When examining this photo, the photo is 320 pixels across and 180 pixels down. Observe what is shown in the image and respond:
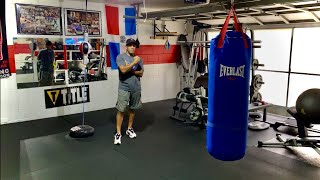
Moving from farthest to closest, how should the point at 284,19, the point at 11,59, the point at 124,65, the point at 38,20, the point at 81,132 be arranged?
the point at 284,19
the point at 38,20
the point at 11,59
the point at 81,132
the point at 124,65

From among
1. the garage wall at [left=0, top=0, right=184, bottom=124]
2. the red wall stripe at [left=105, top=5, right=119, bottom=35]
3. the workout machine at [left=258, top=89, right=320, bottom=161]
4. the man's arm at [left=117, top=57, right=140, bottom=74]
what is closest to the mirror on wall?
the garage wall at [left=0, top=0, right=184, bottom=124]

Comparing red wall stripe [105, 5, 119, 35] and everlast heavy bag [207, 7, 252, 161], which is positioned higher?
red wall stripe [105, 5, 119, 35]

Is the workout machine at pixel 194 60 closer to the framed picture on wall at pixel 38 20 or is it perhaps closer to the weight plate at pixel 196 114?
the weight plate at pixel 196 114

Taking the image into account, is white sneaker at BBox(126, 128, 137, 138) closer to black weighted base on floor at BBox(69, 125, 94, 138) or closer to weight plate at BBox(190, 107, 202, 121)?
black weighted base on floor at BBox(69, 125, 94, 138)

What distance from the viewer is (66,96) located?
18.3ft

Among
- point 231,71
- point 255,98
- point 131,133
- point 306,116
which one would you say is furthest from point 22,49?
point 306,116

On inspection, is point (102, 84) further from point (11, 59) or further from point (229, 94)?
point (229, 94)

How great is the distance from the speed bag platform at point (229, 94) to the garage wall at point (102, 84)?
438 centimetres

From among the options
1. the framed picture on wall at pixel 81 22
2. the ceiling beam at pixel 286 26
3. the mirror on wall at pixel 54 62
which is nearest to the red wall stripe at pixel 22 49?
the mirror on wall at pixel 54 62

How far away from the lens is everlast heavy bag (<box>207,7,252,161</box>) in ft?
6.05

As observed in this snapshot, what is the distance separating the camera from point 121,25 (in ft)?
20.5

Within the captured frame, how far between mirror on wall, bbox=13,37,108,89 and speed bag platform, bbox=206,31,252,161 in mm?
3284

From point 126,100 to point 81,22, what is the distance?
2.56m

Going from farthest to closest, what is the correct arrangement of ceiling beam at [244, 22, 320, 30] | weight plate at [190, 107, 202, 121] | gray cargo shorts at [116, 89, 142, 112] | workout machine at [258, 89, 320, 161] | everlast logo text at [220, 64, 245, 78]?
ceiling beam at [244, 22, 320, 30] < weight plate at [190, 107, 202, 121] < gray cargo shorts at [116, 89, 142, 112] < workout machine at [258, 89, 320, 161] < everlast logo text at [220, 64, 245, 78]
